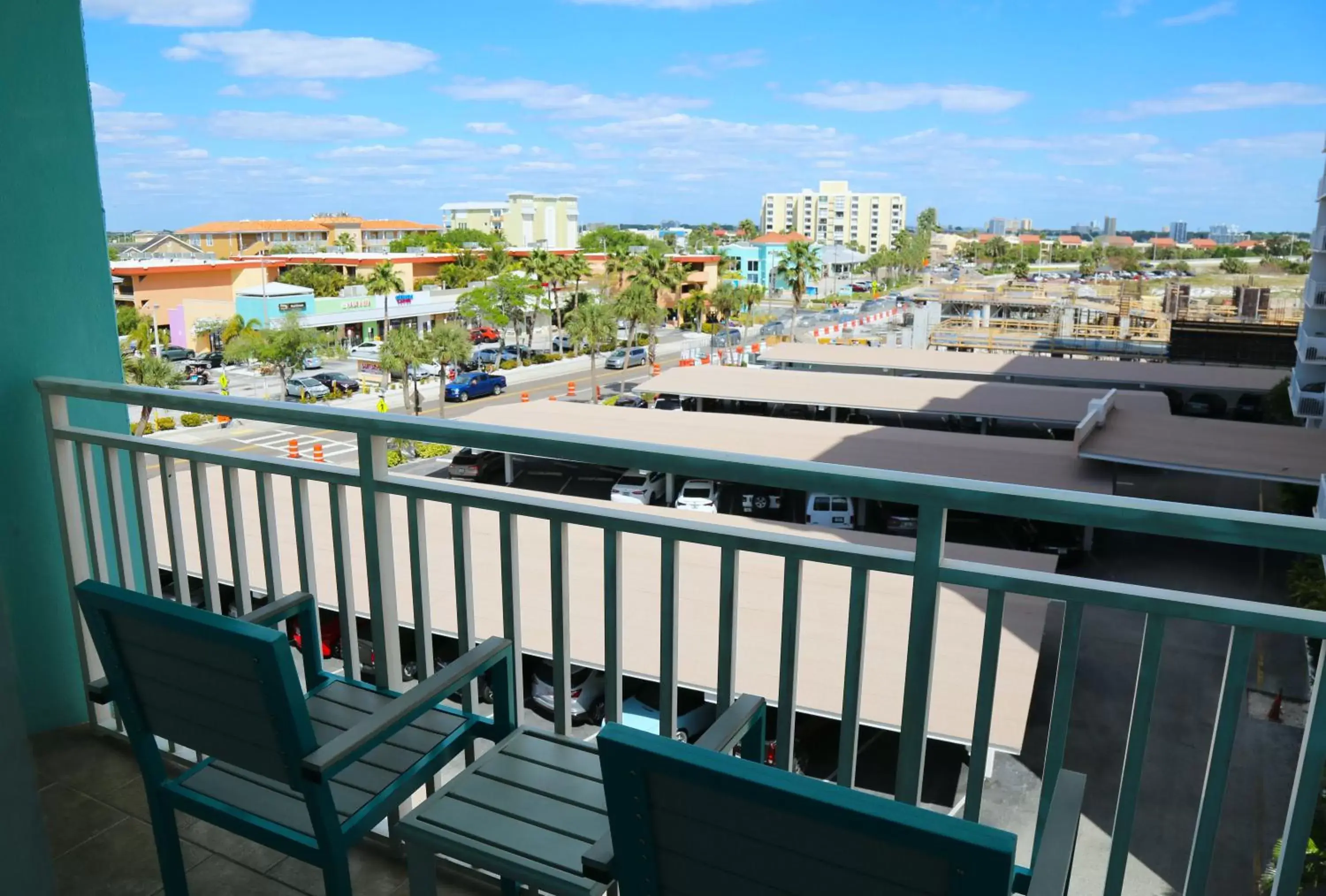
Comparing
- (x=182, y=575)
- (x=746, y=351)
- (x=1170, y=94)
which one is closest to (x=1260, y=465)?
(x=182, y=575)

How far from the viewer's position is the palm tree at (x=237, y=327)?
31.6 m

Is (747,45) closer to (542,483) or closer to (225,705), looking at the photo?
(542,483)

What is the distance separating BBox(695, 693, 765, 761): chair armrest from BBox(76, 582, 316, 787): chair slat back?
1.86ft

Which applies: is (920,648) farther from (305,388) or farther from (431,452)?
(305,388)

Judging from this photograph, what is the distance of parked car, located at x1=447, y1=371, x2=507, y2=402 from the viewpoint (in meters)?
30.2

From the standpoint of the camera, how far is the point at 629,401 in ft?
98.3

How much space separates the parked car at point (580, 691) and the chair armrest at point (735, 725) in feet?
24.1

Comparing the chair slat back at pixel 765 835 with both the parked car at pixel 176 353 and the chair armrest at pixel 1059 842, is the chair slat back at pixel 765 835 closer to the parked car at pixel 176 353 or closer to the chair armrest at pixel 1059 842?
the chair armrest at pixel 1059 842

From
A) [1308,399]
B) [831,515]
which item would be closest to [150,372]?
[831,515]

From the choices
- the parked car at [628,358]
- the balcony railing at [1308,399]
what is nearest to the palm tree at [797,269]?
the parked car at [628,358]

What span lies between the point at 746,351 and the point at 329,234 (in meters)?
53.1

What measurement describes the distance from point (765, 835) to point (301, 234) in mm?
84178

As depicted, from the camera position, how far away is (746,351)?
40281 mm

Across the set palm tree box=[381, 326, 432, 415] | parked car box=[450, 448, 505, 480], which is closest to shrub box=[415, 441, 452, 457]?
palm tree box=[381, 326, 432, 415]
